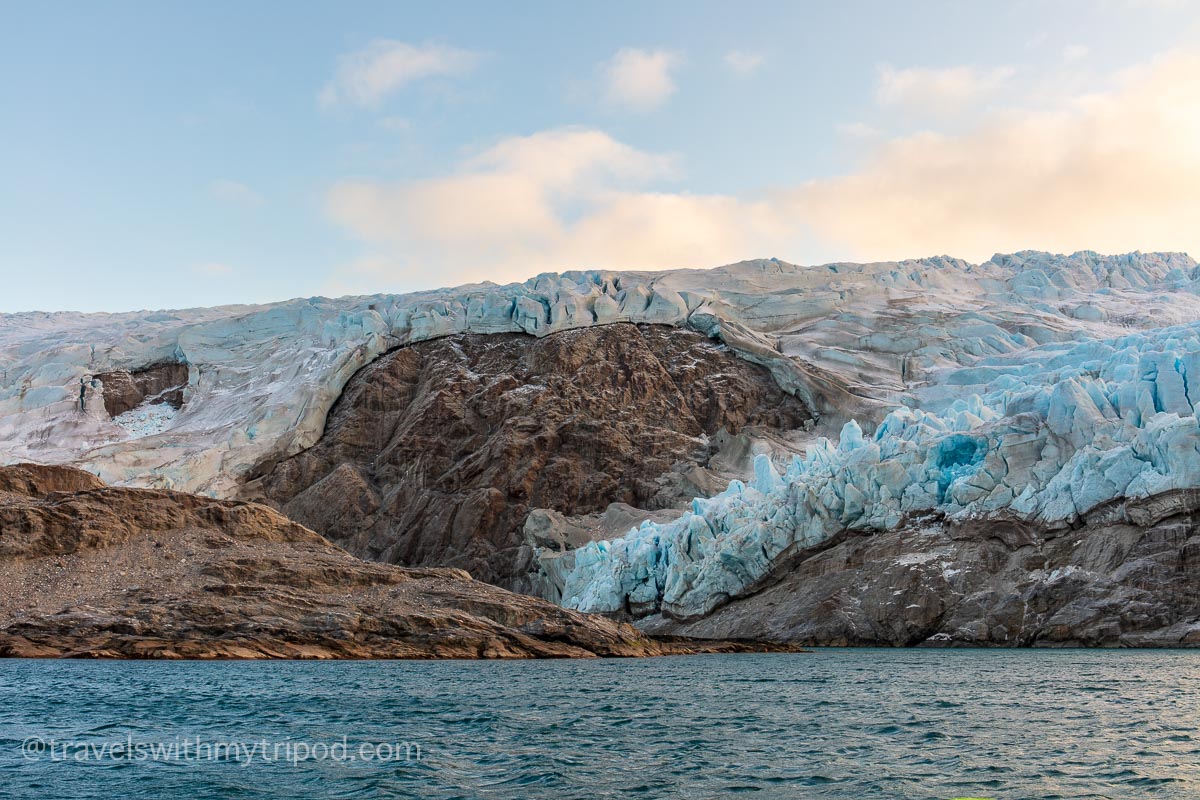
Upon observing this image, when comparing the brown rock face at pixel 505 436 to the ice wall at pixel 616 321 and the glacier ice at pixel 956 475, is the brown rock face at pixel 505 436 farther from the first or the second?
the glacier ice at pixel 956 475

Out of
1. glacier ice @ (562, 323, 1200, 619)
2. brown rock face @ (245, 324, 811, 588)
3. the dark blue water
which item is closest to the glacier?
glacier ice @ (562, 323, 1200, 619)

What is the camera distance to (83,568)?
6278 cm

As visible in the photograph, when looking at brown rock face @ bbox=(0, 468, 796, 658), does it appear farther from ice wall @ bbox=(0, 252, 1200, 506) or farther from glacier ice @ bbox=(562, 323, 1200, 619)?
ice wall @ bbox=(0, 252, 1200, 506)

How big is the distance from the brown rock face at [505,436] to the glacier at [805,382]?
3130 millimetres

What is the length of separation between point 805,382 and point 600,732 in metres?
101

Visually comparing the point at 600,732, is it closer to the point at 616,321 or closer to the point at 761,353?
the point at 761,353

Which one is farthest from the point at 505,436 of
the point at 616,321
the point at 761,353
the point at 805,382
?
the point at 805,382

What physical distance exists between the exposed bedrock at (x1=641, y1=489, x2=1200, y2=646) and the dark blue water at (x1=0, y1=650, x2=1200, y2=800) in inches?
514

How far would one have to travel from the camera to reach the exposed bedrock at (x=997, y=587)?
6369 cm

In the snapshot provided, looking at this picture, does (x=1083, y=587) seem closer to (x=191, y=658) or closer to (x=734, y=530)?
(x=734, y=530)

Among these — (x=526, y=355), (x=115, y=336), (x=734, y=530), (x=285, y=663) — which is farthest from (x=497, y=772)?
(x=115, y=336)

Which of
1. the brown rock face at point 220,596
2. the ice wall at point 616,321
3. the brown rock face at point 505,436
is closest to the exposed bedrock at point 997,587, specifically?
the brown rock face at point 220,596

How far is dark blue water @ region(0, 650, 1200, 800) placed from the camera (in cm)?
2323

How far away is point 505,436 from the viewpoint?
128m
